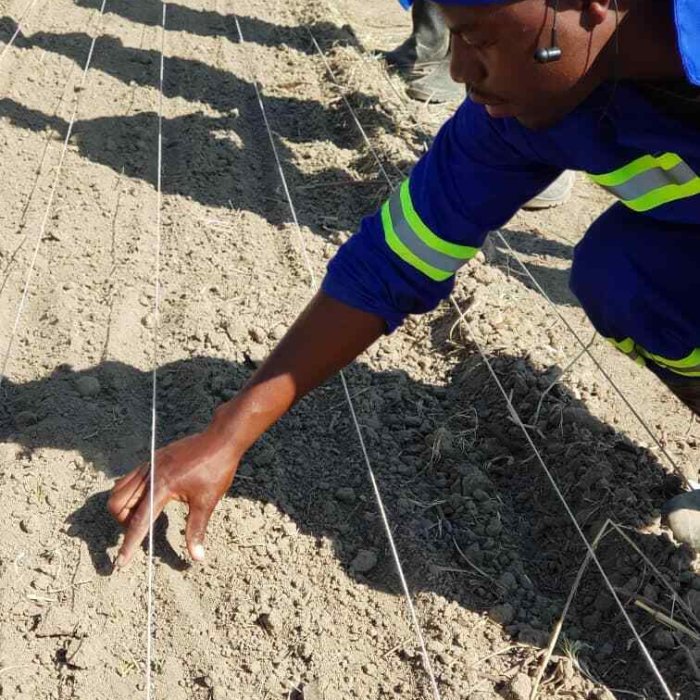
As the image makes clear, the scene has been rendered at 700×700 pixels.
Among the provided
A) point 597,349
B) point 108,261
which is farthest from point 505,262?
point 108,261

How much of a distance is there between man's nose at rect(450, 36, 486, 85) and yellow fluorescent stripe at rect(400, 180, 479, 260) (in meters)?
0.40

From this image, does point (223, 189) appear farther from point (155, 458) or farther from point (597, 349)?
point (155, 458)

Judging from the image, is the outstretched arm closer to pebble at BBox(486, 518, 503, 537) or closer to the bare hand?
the bare hand

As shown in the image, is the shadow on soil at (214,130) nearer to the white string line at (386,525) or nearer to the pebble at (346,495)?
the white string line at (386,525)

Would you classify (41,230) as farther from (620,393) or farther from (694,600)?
(694,600)

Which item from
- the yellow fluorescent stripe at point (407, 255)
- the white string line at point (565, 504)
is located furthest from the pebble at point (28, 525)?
the white string line at point (565, 504)

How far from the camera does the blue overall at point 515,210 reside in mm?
1888

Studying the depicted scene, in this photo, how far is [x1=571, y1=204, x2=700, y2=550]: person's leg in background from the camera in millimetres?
2031

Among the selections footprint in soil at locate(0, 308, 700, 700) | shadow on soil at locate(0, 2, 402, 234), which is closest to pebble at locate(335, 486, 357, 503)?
footprint in soil at locate(0, 308, 700, 700)

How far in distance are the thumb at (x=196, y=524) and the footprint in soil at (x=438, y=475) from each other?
207 millimetres

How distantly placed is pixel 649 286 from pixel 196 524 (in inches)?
40.1

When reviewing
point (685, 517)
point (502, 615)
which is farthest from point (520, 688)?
point (685, 517)

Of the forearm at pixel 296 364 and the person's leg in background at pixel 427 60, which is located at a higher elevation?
the forearm at pixel 296 364

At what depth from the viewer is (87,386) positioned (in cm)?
271
